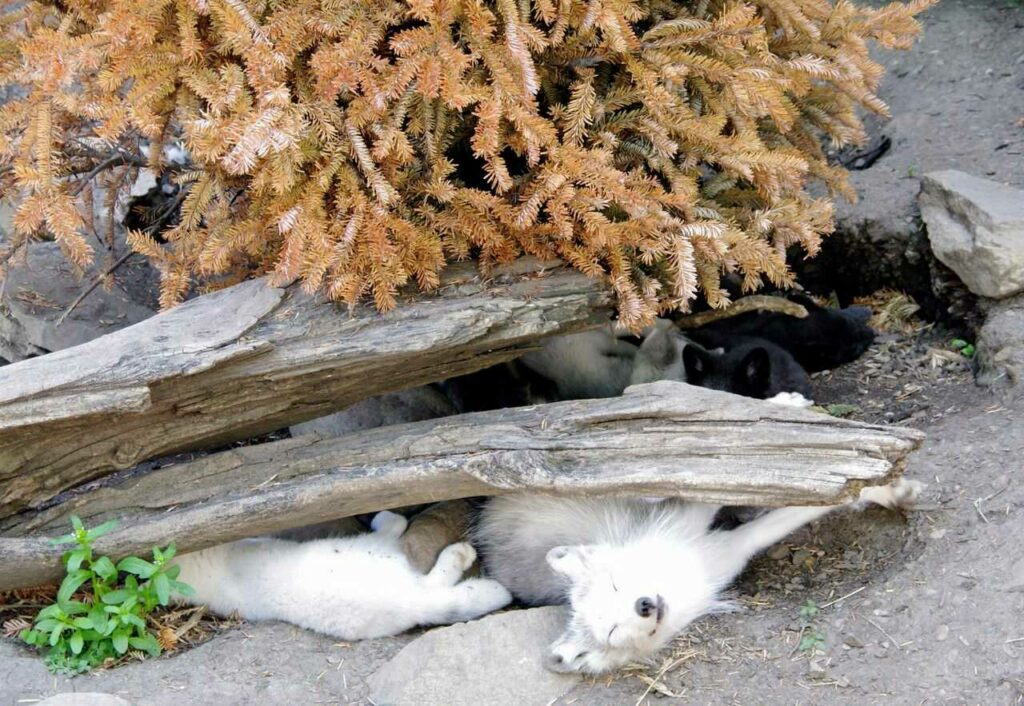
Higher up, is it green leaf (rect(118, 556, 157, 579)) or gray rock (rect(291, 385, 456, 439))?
green leaf (rect(118, 556, 157, 579))

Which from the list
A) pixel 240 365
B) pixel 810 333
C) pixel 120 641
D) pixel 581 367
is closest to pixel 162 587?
pixel 120 641

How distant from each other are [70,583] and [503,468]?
1573 mm

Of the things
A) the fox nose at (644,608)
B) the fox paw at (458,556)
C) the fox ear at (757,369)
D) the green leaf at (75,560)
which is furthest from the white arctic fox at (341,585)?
the fox ear at (757,369)

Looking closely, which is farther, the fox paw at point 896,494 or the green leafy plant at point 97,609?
the fox paw at point 896,494

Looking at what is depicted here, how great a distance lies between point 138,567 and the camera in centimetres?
349

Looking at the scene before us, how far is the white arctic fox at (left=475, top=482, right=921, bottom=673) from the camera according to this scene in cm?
340

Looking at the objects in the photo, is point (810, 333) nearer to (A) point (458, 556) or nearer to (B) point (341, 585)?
(A) point (458, 556)

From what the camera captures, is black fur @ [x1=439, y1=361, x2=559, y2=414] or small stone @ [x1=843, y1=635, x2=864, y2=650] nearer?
small stone @ [x1=843, y1=635, x2=864, y2=650]

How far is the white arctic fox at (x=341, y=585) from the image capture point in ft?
12.4

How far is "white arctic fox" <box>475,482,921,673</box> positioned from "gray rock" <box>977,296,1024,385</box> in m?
1.07

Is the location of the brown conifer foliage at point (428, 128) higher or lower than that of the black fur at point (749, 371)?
higher

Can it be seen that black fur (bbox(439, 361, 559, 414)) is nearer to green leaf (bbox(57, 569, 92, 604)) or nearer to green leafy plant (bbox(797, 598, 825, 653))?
green leafy plant (bbox(797, 598, 825, 653))

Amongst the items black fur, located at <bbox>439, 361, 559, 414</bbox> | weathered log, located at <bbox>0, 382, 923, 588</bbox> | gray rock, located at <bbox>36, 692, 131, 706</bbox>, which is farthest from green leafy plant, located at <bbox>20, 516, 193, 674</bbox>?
black fur, located at <bbox>439, 361, 559, 414</bbox>

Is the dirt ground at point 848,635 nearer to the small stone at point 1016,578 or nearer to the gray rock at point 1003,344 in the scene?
the small stone at point 1016,578
